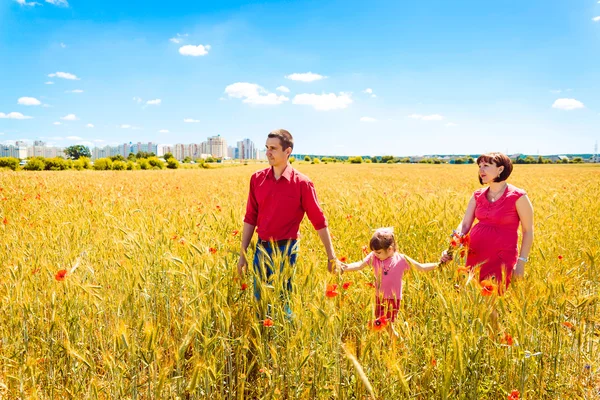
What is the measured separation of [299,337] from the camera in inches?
64.4

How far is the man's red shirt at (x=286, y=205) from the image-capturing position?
96.7 inches

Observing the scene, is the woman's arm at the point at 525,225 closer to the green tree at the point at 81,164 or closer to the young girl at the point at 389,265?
the young girl at the point at 389,265

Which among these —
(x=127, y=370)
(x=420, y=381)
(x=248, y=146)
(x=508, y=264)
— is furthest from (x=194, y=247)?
(x=248, y=146)

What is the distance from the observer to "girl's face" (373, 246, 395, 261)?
2.33 m

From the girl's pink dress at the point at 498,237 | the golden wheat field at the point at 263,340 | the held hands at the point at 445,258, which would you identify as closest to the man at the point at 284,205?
the golden wheat field at the point at 263,340

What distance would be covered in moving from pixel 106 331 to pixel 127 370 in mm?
626

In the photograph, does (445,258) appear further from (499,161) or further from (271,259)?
(271,259)

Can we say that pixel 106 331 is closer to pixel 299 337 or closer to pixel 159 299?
pixel 159 299

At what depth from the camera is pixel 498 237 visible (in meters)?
2.75

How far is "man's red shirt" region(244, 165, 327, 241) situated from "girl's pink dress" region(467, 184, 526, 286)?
132cm

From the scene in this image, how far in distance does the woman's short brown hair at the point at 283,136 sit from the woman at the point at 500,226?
5.07 feet

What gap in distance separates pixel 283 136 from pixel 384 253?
103cm

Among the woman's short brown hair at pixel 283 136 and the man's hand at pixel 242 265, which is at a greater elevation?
the woman's short brown hair at pixel 283 136

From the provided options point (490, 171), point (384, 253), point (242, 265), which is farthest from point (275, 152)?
point (490, 171)
